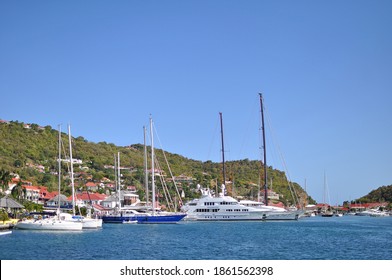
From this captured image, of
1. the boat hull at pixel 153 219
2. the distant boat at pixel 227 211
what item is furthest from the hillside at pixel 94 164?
the boat hull at pixel 153 219

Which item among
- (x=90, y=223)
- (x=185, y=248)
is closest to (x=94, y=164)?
(x=90, y=223)

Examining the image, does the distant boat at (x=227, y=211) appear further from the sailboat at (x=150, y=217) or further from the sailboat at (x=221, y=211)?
the sailboat at (x=150, y=217)

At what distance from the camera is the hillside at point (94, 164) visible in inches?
5128

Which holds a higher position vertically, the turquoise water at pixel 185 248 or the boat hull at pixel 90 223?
the boat hull at pixel 90 223

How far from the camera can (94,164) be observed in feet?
513

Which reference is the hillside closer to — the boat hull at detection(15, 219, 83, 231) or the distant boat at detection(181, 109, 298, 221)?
the distant boat at detection(181, 109, 298, 221)

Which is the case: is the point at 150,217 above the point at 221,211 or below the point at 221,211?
below

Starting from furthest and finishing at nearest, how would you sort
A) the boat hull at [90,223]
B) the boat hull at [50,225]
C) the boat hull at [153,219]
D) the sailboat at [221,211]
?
the sailboat at [221,211] → the boat hull at [153,219] → the boat hull at [90,223] → the boat hull at [50,225]

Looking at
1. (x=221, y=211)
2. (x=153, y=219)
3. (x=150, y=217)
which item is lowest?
(x=153, y=219)

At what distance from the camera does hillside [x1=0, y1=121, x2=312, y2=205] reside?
130m

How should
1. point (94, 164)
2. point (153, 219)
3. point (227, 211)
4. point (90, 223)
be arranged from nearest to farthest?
point (90, 223) → point (153, 219) → point (227, 211) → point (94, 164)

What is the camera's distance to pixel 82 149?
175375mm

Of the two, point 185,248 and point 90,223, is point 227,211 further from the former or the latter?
point 185,248

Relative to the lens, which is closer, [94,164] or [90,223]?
[90,223]
